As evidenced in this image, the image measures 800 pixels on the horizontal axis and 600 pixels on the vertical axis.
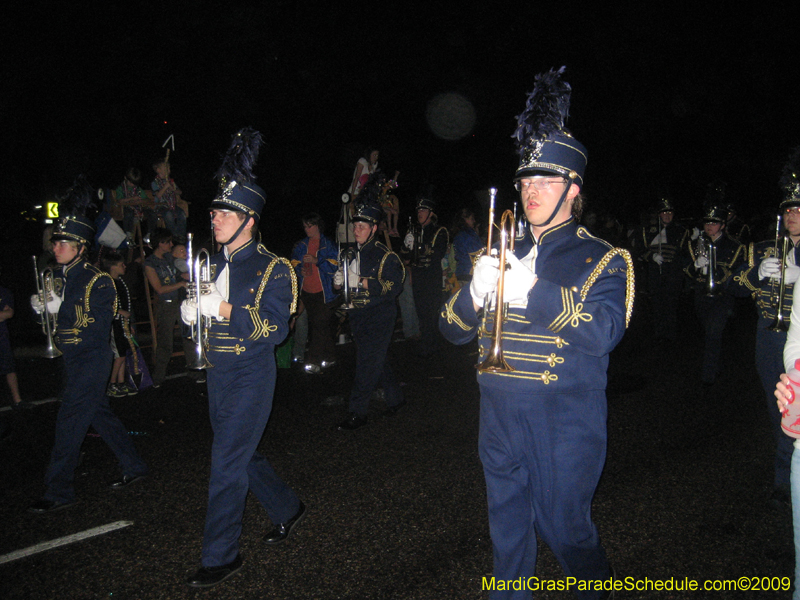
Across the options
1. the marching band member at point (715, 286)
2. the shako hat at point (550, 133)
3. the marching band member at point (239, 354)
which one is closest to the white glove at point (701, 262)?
the marching band member at point (715, 286)

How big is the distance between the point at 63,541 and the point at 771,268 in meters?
5.55

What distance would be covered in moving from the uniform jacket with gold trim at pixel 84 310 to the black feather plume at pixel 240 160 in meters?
1.59

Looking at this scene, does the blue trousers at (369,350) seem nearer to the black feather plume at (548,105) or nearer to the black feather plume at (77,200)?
the black feather plume at (77,200)

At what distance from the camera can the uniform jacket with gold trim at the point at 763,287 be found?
4762mm

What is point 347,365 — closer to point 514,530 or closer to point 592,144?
point 514,530

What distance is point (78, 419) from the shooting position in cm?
459

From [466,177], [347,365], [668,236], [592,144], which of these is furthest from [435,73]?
[347,365]

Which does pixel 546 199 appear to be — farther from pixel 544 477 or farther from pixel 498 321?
pixel 544 477

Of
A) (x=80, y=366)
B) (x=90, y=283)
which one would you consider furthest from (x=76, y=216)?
(x=80, y=366)

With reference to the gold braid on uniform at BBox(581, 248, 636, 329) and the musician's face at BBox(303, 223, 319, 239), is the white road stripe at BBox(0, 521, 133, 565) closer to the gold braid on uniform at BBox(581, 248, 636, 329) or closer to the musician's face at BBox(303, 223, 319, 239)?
the gold braid on uniform at BBox(581, 248, 636, 329)

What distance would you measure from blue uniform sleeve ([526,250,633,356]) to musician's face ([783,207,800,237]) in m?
2.80

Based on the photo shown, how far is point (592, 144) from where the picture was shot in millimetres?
21969

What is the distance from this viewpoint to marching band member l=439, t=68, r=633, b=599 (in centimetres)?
273

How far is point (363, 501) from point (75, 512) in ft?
6.90
